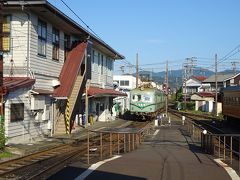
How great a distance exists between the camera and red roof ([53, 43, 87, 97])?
24.8 metres

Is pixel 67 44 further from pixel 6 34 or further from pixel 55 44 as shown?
pixel 6 34

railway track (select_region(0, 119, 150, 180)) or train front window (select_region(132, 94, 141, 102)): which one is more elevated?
train front window (select_region(132, 94, 141, 102))

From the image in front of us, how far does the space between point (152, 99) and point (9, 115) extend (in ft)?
85.2

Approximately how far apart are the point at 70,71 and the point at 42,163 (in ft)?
41.7

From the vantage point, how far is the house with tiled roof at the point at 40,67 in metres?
20.0

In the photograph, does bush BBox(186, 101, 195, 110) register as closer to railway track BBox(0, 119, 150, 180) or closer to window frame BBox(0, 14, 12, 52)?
window frame BBox(0, 14, 12, 52)

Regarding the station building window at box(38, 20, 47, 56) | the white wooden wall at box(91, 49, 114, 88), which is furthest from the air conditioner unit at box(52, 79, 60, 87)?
the white wooden wall at box(91, 49, 114, 88)

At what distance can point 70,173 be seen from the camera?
10.6m

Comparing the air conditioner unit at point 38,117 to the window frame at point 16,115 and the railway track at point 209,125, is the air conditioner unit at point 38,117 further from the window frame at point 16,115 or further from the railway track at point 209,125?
the railway track at point 209,125

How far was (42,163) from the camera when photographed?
1441 cm

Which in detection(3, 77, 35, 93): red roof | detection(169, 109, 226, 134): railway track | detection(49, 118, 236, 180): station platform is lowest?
detection(169, 109, 226, 134): railway track

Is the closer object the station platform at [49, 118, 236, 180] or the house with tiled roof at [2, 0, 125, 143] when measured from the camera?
the station platform at [49, 118, 236, 180]

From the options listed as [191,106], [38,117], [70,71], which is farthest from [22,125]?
[191,106]

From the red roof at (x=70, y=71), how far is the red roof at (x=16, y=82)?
155 inches
